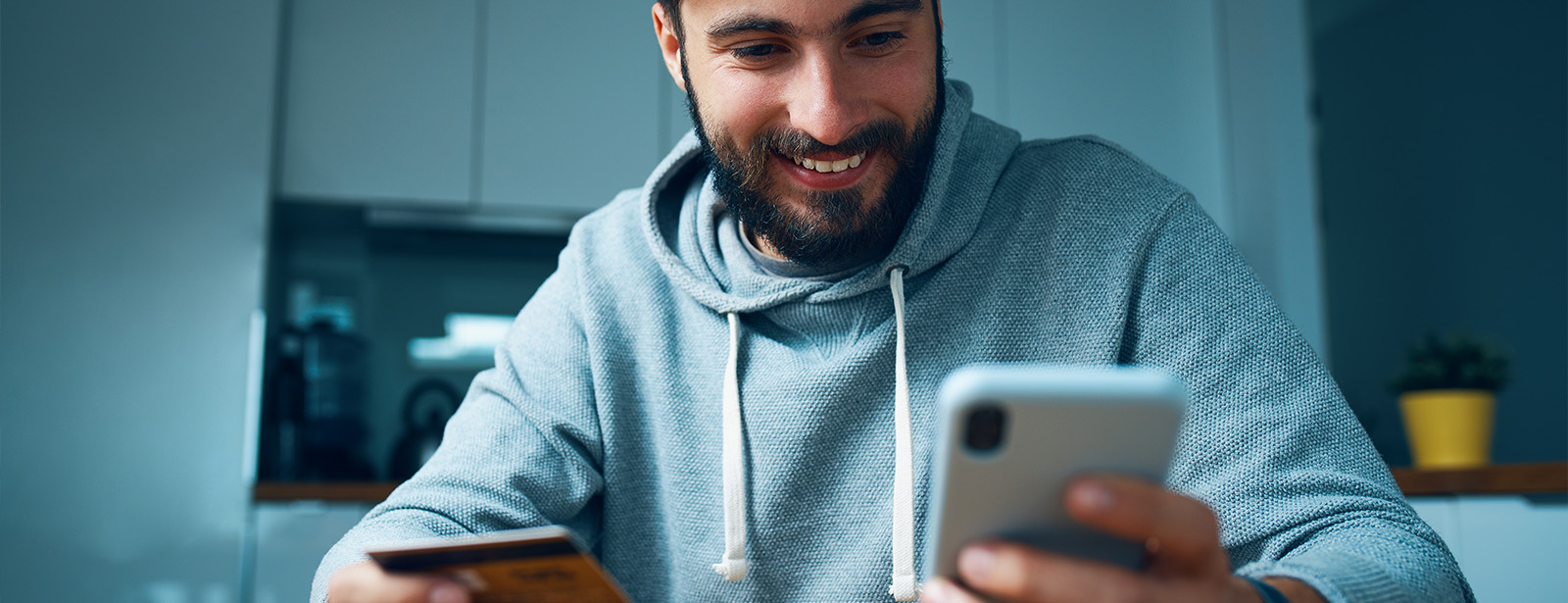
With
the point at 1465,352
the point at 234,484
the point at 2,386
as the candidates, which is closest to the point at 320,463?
the point at 234,484

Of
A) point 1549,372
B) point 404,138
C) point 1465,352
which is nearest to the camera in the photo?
point 1465,352

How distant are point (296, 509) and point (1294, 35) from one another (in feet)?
8.74

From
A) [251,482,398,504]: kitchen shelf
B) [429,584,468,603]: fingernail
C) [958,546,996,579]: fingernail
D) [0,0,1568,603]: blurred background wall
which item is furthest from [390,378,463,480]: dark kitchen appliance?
[958,546,996,579]: fingernail

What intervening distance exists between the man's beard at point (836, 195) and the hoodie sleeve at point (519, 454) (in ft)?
0.68

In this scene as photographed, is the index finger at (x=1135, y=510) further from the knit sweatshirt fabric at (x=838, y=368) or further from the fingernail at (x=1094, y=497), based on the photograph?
the knit sweatshirt fabric at (x=838, y=368)

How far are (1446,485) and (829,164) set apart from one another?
1.55 meters

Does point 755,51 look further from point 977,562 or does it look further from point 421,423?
point 421,423

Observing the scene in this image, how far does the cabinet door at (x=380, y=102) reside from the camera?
267 centimetres

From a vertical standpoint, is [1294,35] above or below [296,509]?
A: above

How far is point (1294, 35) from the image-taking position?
3006 millimetres

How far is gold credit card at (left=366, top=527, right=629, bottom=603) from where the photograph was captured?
0.50 metres

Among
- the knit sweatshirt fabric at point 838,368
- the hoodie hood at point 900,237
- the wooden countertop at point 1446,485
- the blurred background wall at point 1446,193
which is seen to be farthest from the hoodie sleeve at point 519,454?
the blurred background wall at point 1446,193

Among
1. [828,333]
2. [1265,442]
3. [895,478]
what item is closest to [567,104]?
[828,333]

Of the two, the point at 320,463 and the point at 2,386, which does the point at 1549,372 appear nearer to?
the point at 320,463
